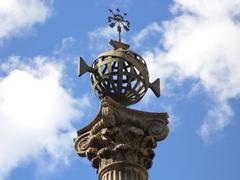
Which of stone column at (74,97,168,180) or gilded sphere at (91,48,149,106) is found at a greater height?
gilded sphere at (91,48,149,106)

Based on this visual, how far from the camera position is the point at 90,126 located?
25.2 meters

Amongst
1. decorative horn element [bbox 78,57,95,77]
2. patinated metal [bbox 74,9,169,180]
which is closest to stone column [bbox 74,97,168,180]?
patinated metal [bbox 74,9,169,180]

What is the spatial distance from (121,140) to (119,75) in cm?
286

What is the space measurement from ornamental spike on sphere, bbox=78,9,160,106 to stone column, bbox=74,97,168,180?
4.38 ft

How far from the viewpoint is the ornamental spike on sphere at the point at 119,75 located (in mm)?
26156

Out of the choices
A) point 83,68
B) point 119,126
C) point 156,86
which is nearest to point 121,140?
point 119,126

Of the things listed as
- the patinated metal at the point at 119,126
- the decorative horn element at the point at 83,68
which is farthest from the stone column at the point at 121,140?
the decorative horn element at the point at 83,68

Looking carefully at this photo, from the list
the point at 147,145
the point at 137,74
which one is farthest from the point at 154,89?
the point at 147,145

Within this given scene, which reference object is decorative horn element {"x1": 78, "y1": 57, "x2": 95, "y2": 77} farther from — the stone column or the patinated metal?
the stone column

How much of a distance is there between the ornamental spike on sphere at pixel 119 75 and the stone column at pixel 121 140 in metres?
1.34

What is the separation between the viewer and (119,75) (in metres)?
26.2

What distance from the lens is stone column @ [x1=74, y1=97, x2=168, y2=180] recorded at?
23.9m

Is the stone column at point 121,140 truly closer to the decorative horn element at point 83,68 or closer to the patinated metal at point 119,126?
the patinated metal at point 119,126

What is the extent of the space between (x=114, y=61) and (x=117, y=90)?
3.67 feet
